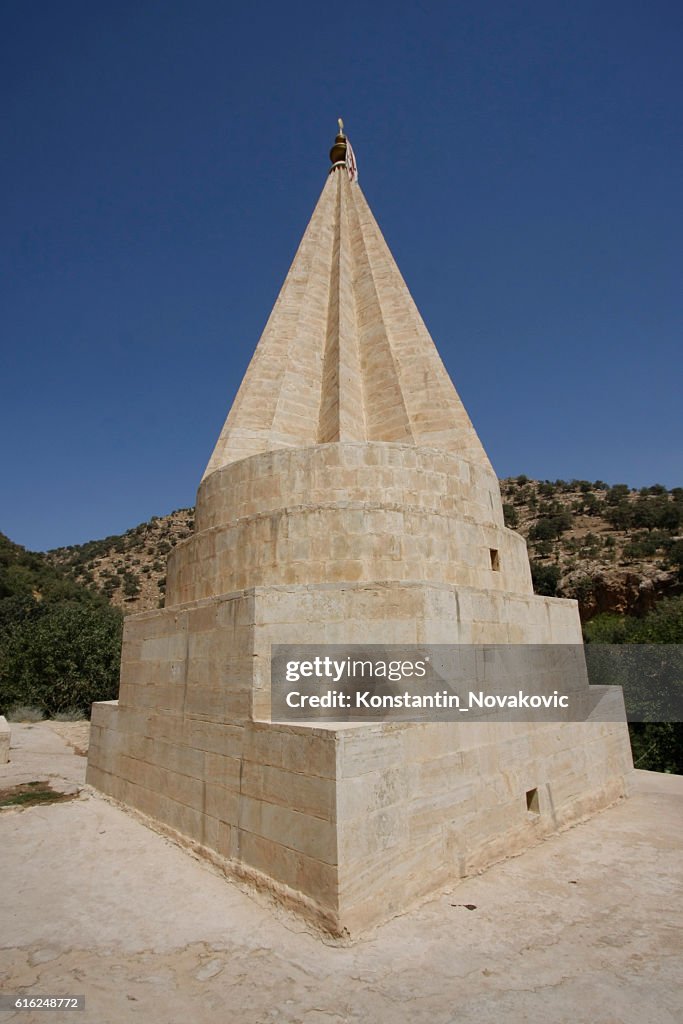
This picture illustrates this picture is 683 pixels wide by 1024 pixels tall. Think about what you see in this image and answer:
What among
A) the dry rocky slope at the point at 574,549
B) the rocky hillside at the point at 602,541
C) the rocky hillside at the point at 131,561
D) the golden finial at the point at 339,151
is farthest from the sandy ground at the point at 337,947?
the rocky hillside at the point at 131,561

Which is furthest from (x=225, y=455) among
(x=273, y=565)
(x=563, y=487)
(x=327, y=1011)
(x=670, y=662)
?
(x=563, y=487)

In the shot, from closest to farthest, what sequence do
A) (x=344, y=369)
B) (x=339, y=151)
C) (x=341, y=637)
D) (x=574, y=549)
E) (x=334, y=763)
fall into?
(x=334, y=763) → (x=341, y=637) → (x=344, y=369) → (x=339, y=151) → (x=574, y=549)

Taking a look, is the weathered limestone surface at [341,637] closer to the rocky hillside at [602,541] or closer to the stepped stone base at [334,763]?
the stepped stone base at [334,763]

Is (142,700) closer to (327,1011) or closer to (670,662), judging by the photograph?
(327,1011)

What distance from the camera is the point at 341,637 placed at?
5.00 metres

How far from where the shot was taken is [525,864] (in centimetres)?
501

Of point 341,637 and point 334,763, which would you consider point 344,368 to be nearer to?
point 341,637

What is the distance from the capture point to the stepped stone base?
381 cm

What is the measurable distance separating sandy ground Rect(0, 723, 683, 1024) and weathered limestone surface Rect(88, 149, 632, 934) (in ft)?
0.98

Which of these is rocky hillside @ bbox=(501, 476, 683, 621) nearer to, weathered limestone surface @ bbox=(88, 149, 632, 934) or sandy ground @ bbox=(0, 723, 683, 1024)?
weathered limestone surface @ bbox=(88, 149, 632, 934)

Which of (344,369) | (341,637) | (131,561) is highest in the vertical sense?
(131,561)

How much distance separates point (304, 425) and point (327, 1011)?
6.55 meters

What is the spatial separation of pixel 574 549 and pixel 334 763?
1284 inches

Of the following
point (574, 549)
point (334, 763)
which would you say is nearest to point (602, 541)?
point (574, 549)
